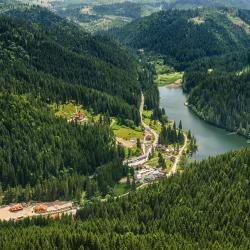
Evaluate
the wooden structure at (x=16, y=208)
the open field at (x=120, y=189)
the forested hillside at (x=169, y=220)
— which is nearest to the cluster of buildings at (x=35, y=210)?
the wooden structure at (x=16, y=208)

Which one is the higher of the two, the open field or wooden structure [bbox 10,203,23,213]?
wooden structure [bbox 10,203,23,213]

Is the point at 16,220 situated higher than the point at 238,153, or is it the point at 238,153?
the point at 238,153

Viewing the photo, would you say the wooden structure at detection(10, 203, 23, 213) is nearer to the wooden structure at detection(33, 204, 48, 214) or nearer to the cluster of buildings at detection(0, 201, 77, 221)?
the cluster of buildings at detection(0, 201, 77, 221)

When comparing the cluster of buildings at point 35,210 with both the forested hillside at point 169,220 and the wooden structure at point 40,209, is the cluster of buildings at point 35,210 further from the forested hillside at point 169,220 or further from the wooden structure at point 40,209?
the forested hillside at point 169,220

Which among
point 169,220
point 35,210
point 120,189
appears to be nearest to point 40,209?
point 35,210

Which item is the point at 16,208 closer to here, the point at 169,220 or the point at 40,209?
the point at 40,209

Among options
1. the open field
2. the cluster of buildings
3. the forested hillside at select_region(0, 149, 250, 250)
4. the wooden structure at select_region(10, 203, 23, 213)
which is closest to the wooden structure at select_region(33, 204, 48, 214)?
the cluster of buildings

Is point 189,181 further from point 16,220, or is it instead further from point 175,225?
point 16,220

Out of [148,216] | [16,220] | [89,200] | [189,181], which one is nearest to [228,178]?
[189,181]
